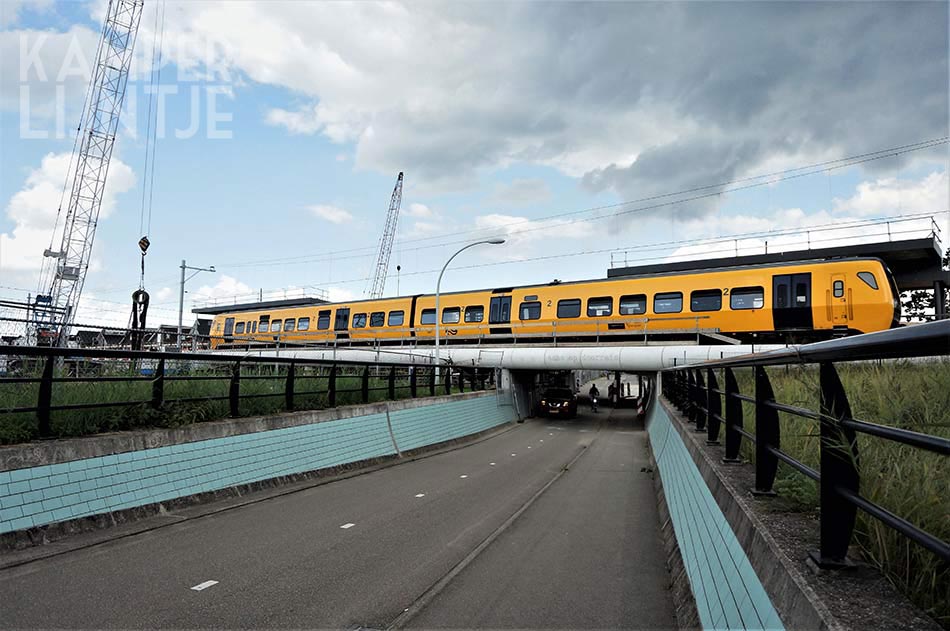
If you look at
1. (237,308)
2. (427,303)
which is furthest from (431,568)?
(237,308)

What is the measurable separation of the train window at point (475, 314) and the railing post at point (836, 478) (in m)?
25.7

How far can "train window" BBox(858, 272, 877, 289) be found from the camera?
716 inches

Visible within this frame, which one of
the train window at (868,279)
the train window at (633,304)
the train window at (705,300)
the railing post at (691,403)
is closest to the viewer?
the railing post at (691,403)

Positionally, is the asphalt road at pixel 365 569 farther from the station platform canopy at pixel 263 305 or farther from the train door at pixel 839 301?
the station platform canopy at pixel 263 305

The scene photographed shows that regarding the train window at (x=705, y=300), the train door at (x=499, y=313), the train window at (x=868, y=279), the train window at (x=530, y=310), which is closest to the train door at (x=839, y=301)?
the train window at (x=868, y=279)

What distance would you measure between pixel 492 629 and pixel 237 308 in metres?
71.9

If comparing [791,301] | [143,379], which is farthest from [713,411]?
[791,301]

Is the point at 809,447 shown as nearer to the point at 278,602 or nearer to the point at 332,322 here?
the point at 278,602

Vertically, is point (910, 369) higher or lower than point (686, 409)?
higher

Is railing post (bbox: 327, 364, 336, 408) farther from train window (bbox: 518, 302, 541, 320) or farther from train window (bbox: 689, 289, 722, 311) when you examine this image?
train window (bbox: 518, 302, 541, 320)

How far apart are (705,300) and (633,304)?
9.83 feet

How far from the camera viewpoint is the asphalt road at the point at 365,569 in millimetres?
4449

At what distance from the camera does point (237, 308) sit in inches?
2744

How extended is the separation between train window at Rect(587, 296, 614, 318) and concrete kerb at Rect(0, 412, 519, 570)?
1587 cm
